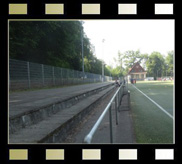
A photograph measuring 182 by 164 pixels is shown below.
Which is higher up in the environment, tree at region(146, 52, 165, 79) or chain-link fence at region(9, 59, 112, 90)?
tree at region(146, 52, 165, 79)

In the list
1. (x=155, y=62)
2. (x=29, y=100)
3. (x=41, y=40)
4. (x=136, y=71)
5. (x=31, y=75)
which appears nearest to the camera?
(x=29, y=100)

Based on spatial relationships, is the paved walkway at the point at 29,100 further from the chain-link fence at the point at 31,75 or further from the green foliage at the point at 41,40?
the green foliage at the point at 41,40

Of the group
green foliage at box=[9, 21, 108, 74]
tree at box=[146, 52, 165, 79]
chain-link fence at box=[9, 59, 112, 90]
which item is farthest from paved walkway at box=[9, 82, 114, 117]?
tree at box=[146, 52, 165, 79]

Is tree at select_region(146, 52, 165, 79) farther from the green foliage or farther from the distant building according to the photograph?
the green foliage

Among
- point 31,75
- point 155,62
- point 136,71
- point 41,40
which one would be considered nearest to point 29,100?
point 31,75

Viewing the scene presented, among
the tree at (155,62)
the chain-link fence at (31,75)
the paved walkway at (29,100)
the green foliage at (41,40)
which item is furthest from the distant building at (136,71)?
the paved walkway at (29,100)

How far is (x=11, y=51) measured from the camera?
17.1 metres

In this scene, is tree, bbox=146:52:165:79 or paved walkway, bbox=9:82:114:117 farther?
tree, bbox=146:52:165:79

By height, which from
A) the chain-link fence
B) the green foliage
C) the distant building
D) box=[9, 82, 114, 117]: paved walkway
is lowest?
box=[9, 82, 114, 117]: paved walkway

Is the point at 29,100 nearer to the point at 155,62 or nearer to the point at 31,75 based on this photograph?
the point at 31,75

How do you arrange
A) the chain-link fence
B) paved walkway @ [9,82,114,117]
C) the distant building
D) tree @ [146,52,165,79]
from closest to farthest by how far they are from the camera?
1. paved walkway @ [9,82,114,117]
2. the chain-link fence
3. tree @ [146,52,165,79]
4. the distant building

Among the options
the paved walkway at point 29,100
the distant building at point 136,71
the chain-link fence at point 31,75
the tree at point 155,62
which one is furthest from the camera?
the distant building at point 136,71
